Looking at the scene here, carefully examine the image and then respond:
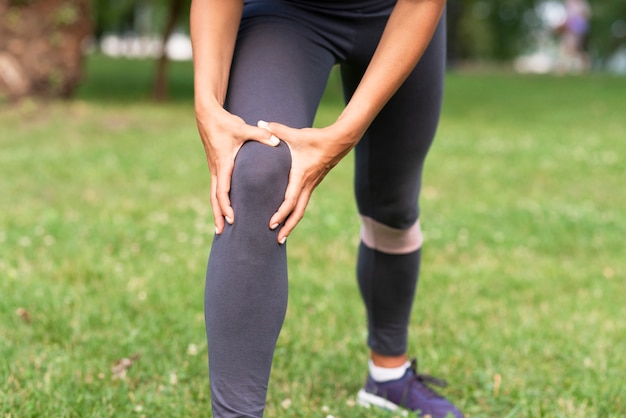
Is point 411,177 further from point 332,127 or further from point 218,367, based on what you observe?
point 218,367

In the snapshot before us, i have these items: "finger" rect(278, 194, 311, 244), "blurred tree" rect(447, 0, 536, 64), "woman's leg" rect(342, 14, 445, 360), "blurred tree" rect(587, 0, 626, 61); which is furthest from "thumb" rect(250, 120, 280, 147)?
"blurred tree" rect(587, 0, 626, 61)

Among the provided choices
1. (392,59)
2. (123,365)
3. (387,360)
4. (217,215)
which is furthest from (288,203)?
(123,365)

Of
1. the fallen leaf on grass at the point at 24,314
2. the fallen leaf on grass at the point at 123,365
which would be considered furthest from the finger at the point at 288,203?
the fallen leaf on grass at the point at 24,314

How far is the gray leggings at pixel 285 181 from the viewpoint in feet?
5.11

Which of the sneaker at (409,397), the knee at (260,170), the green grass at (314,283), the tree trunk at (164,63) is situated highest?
the knee at (260,170)

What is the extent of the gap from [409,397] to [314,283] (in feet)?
4.90

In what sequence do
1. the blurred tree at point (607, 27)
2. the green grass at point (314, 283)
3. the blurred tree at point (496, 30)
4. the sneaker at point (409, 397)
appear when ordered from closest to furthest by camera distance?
the sneaker at point (409, 397), the green grass at point (314, 283), the blurred tree at point (607, 27), the blurred tree at point (496, 30)

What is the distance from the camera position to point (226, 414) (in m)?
1.55

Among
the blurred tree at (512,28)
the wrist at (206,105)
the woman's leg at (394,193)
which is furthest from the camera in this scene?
the blurred tree at (512,28)

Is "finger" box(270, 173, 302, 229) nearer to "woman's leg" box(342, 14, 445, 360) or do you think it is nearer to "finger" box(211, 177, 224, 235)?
"finger" box(211, 177, 224, 235)

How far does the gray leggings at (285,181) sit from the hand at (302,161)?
2 cm

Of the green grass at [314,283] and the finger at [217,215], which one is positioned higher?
the finger at [217,215]

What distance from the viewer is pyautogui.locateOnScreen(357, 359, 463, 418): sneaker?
101 inches

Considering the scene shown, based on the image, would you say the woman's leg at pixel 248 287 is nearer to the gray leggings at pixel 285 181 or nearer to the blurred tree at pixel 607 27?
the gray leggings at pixel 285 181
